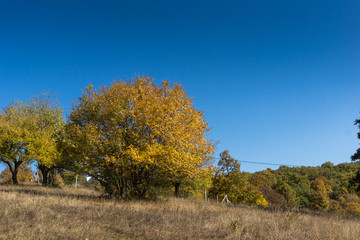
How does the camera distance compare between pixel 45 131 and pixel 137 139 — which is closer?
pixel 137 139

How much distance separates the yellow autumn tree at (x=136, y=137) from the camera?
48.0 feet

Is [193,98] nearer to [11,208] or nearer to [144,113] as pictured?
[144,113]

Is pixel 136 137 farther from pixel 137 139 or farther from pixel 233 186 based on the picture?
pixel 233 186

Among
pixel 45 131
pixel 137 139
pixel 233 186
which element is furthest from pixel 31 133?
pixel 233 186

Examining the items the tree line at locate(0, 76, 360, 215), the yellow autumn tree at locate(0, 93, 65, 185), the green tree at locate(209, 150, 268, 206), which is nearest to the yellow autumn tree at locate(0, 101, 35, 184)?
the yellow autumn tree at locate(0, 93, 65, 185)

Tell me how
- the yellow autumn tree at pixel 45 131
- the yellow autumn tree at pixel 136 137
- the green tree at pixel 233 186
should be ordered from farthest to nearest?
the green tree at pixel 233 186 → the yellow autumn tree at pixel 45 131 → the yellow autumn tree at pixel 136 137

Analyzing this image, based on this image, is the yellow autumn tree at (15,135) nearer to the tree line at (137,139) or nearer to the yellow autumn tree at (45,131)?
the yellow autumn tree at (45,131)

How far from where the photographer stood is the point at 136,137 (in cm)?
1531

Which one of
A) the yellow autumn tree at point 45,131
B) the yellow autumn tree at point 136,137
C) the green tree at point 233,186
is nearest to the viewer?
the yellow autumn tree at point 136,137

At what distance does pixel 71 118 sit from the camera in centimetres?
1734

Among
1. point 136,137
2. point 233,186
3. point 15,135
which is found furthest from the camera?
point 233,186

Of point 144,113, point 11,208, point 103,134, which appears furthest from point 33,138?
point 11,208

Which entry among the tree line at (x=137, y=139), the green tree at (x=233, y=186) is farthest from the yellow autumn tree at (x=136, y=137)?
the green tree at (x=233, y=186)

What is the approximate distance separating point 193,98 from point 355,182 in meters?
18.1
